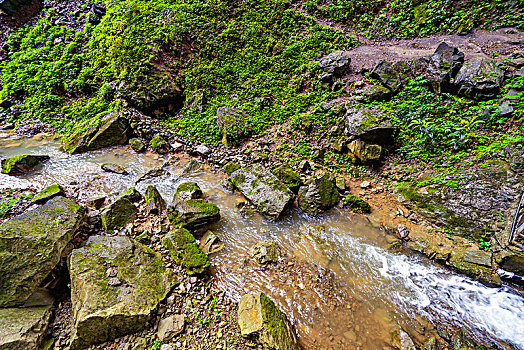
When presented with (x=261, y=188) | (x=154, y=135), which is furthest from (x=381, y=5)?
(x=154, y=135)

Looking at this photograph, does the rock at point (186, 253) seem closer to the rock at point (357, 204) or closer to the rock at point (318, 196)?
the rock at point (318, 196)

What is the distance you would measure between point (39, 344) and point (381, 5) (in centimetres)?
1746

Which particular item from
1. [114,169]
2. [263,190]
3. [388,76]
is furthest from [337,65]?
[114,169]

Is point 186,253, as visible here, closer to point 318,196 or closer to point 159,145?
point 318,196

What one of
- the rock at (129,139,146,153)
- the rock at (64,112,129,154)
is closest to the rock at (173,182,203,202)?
the rock at (129,139,146,153)

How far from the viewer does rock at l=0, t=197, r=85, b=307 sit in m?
2.84

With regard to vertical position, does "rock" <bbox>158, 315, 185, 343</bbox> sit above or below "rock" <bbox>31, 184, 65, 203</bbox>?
below

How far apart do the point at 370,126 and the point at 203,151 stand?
5988 millimetres

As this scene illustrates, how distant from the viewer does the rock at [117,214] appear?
439cm

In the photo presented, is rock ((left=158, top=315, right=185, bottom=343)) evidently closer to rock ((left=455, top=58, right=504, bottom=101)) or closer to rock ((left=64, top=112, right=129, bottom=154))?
rock ((left=64, top=112, right=129, bottom=154))

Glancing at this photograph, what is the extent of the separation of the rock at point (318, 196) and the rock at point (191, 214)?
2.42 m

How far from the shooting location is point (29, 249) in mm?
3098

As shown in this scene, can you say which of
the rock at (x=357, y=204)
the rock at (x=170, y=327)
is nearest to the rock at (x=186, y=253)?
the rock at (x=170, y=327)

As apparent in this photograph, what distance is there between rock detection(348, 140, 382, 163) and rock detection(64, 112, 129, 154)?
30.7 feet
